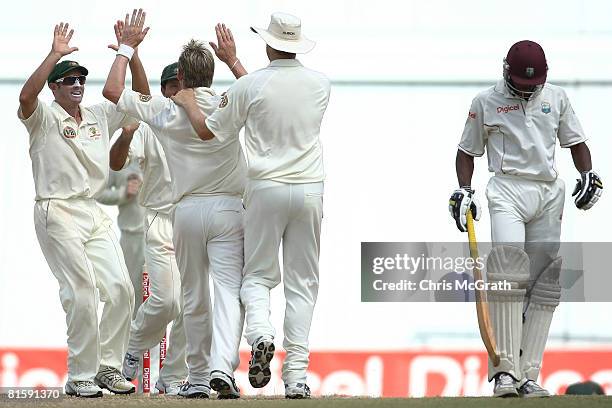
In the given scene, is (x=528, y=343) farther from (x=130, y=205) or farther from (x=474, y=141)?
(x=130, y=205)

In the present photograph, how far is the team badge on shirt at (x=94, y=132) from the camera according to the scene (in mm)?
8547

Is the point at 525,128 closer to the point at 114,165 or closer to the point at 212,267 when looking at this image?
the point at 212,267

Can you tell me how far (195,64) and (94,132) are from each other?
79 centimetres

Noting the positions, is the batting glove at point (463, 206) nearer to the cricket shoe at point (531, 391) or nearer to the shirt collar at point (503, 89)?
the shirt collar at point (503, 89)

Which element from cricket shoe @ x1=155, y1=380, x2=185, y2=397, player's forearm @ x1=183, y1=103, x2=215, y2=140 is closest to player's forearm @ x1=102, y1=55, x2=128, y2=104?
player's forearm @ x1=183, y1=103, x2=215, y2=140

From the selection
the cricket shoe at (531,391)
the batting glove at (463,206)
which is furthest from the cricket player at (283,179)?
the cricket shoe at (531,391)

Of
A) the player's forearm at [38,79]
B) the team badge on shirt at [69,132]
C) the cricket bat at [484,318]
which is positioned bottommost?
the cricket bat at [484,318]

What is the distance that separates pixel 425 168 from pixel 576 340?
2022 millimetres

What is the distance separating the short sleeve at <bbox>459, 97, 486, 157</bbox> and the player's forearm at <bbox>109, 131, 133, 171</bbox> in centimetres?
191

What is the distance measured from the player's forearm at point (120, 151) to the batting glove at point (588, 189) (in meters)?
2.52

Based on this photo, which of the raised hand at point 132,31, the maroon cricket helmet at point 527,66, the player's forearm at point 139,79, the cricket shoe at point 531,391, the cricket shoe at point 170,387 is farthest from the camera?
the cricket shoe at point 170,387

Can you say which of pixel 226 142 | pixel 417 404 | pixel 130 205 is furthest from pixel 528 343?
pixel 130 205

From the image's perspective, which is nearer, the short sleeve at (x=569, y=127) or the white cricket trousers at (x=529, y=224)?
the white cricket trousers at (x=529, y=224)

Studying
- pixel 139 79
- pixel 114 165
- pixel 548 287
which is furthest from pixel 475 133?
pixel 114 165
